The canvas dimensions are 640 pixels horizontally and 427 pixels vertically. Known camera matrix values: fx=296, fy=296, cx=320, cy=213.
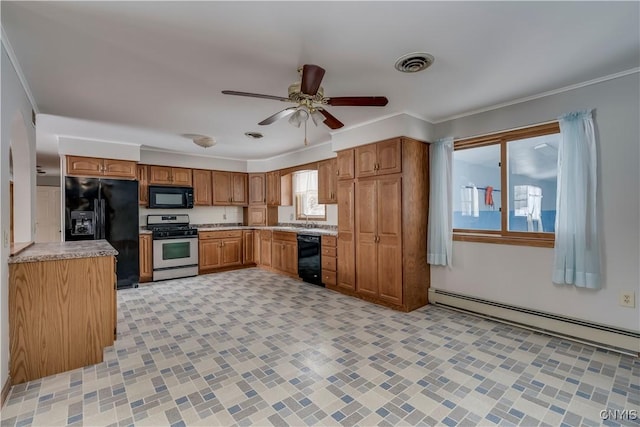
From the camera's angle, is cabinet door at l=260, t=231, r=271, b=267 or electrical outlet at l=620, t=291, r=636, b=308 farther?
cabinet door at l=260, t=231, r=271, b=267

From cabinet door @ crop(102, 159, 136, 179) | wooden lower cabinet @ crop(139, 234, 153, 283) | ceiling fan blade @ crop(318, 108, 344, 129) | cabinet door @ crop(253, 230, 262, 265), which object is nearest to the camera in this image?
ceiling fan blade @ crop(318, 108, 344, 129)

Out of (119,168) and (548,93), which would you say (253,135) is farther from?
(548,93)

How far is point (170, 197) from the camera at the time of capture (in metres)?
5.81

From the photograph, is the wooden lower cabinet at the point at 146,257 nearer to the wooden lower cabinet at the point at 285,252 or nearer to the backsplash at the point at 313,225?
the wooden lower cabinet at the point at 285,252

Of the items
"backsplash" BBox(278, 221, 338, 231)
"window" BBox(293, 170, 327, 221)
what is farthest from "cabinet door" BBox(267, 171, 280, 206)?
"backsplash" BBox(278, 221, 338, 231)

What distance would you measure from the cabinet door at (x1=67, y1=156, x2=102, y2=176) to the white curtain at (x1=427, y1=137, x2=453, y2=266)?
17.1 feet

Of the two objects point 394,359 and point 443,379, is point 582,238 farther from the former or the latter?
point 394,359

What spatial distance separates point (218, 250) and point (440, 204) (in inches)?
174

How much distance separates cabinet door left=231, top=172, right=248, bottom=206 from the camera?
6703mm

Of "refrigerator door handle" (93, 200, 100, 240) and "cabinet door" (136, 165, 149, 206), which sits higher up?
"cabinet door" (136, 165, 149, 206)

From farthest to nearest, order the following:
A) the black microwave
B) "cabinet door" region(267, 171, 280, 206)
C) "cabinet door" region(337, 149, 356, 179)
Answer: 1. "cabinet door" region(267, 171, 280, 206)
2. the black microwave
3. "cabinet door" region(337, 149, 356, 179)

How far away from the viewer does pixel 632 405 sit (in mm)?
1935

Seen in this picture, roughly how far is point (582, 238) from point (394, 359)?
82.2 inches

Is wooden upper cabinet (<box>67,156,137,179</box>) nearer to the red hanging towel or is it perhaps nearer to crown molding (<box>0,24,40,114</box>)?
crown molding (<box>0,24,40,114</box>)
